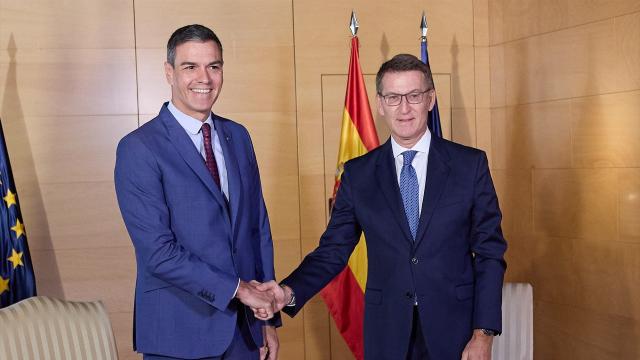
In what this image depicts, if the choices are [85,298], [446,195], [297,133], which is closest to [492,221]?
[446,195]

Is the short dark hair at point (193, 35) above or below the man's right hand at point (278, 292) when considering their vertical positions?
above

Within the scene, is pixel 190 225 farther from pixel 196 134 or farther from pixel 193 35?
pixel 193 35

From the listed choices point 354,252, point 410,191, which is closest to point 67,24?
point 354,252

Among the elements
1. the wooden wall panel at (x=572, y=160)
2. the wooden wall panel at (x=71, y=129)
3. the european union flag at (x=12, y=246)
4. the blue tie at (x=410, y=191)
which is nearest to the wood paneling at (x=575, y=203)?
the wooden wall panel at (x=572, y=160)

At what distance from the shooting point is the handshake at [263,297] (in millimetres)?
2555

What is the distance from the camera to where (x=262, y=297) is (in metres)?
2.60

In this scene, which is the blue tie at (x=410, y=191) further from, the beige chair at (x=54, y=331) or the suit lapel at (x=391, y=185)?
the beige chair at (x=54, y=331)

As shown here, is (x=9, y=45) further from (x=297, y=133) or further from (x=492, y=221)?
(x=492, y=221)

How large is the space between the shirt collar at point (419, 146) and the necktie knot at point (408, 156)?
0.6 inches

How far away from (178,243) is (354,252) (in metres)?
2.17

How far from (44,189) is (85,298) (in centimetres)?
74

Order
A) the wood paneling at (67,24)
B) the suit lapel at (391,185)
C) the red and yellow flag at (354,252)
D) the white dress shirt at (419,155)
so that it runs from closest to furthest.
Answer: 1. the suit lapel at (391,185)
2. the white dress shirt at (419,155)
3. the red and yellow flag at (354,252)
4. the wood paneling at (67,24)

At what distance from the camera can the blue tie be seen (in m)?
2.65

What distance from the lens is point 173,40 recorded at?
270cm
